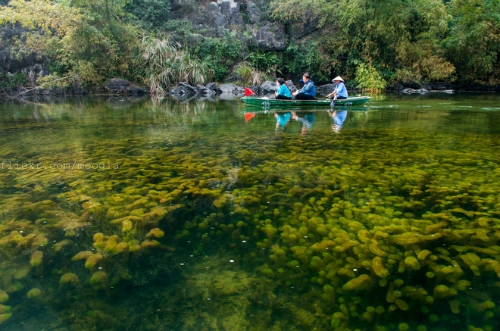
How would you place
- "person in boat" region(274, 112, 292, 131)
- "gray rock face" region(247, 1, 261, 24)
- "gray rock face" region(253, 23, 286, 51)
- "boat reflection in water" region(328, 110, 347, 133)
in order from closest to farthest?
"boat reflection in water" region(328, 110, 347, 133) < "person in boat" region(274, 112, 292, 131) < "gray rock face" region(253, 23, 286, 51) < "gray rock face" region(247, 1, 261, 24)

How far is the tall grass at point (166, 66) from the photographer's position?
85.4 ft

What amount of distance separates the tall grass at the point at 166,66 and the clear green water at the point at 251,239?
64.5ft

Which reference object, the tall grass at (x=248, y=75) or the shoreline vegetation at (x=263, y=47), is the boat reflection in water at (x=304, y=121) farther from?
the shoreline vegetation at (x=263, y=47)

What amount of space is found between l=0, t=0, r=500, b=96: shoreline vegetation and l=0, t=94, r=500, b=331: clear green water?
20241 millimetres

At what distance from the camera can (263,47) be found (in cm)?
2969

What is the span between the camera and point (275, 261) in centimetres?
318

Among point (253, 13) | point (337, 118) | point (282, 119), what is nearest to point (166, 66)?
point (253, 13)

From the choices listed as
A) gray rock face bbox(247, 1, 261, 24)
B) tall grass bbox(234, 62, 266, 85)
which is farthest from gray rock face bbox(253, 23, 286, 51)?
tall grass bbox(234, 62, 266, 85)

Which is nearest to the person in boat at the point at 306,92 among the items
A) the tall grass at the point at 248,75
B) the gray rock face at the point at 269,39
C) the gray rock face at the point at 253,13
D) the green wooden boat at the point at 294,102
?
the green wooden boat at the point at 294,102

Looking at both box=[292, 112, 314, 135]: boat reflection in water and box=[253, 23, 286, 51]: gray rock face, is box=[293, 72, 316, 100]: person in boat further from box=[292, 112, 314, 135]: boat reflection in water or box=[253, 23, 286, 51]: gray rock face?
box=[253, 23, 286, 51]: gray rock face

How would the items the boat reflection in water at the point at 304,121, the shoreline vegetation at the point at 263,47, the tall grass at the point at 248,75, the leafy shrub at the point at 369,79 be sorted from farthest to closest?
the tall grass at the point at 248,75
the leafy shrub at the point at 369,79
the shoreline vegetation at the point at 263,47
the boat reflection in water at the point at 304,121

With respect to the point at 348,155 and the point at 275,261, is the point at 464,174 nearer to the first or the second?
the point at 348,155

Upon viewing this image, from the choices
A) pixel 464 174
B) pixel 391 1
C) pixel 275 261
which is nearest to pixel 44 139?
pixel 275 261

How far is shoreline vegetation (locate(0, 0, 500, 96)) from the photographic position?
25.1m
